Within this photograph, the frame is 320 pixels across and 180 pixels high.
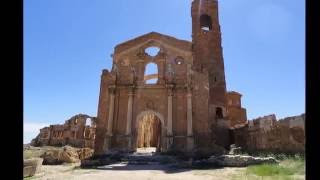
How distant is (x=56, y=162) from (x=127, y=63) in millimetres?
8277

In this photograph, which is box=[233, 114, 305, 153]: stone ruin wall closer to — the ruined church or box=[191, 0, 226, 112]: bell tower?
the ruined church

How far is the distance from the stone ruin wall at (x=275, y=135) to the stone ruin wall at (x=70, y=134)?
1889 cm

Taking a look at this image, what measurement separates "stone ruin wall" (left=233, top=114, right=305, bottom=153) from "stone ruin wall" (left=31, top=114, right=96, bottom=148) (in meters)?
18.9

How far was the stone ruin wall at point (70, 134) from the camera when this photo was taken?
3591 centimetres

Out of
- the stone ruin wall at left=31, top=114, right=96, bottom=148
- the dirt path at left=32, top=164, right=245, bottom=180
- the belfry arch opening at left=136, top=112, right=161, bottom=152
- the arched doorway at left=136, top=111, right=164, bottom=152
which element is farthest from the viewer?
the stone ruin wall at left=31, top=114, right=96, bottom=148

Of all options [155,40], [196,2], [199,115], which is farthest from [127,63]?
[196,2]

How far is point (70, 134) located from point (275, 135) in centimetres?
2415

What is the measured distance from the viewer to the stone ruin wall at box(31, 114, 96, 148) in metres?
35.9

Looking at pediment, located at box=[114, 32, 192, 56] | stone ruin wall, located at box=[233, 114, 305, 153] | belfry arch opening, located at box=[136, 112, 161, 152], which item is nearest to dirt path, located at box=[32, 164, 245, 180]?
stone ruin wall, located at box=[233, 114, 305, 153]

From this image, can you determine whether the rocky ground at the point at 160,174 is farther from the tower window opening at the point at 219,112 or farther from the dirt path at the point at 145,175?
the tower window opening at the point at 219,112

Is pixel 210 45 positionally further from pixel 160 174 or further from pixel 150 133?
pixel 160 174
